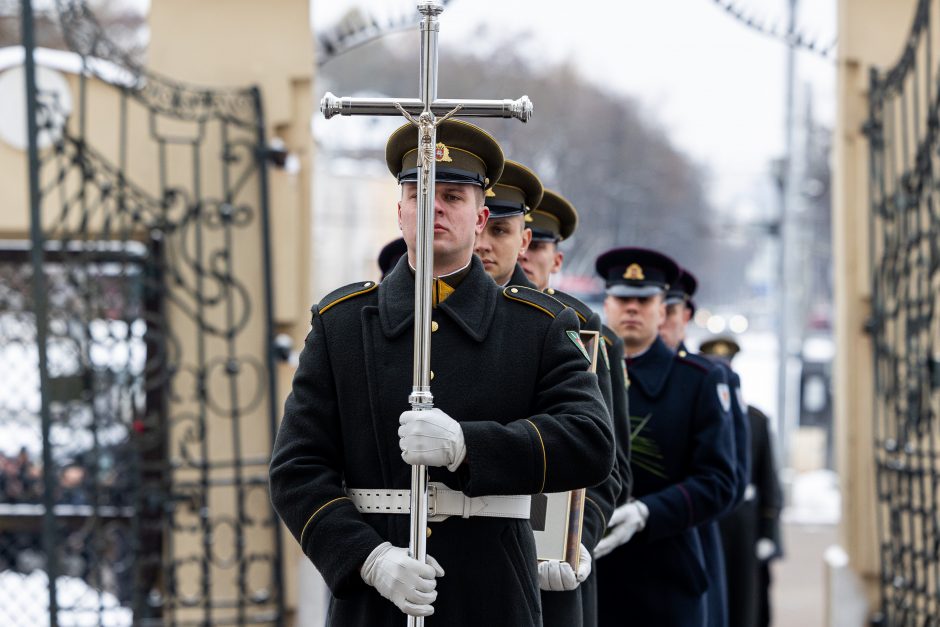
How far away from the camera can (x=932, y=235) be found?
584 centimetres

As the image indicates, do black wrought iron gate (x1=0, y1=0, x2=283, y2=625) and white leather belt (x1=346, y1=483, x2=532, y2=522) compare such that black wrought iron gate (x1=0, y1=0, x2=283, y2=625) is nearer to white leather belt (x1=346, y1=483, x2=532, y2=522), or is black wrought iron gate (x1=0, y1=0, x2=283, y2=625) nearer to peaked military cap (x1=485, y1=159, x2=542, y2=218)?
peaked military cap (x1=485, y1=159, x2=542, y2=218)

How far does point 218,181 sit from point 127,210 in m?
0.53

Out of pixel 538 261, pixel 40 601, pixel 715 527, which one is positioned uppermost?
pixel 538 261

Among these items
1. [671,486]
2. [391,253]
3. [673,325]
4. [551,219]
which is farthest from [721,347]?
[391,253]

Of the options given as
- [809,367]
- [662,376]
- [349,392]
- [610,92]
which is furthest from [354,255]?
[349,392]

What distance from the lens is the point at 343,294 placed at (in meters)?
3.00

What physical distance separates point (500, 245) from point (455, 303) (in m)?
0.99

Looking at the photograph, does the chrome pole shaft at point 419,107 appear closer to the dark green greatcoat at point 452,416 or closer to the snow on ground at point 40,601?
the dark green greatcoat at point 452,416

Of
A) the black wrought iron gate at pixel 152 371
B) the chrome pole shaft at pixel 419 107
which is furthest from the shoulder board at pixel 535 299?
the black wrought iron gate at pixel 152 371

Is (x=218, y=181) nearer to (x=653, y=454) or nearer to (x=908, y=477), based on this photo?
(x=653, y=454)

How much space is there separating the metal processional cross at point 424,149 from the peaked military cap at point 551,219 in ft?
5.63

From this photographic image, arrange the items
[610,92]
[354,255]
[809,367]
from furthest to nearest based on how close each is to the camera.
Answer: [610,92] → [354,255] → [809,367]

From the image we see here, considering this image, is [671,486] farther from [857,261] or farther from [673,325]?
[857,261]

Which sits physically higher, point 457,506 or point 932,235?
point 932,235
